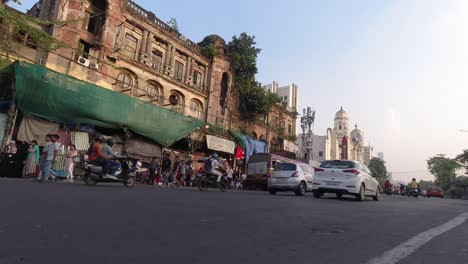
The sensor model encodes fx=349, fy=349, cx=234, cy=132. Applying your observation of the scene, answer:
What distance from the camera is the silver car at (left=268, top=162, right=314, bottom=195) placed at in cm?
1630

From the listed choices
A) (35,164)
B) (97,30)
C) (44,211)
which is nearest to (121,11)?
(97,30)

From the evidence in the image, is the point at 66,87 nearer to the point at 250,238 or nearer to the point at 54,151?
the point at 54,151

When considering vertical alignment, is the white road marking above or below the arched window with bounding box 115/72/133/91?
below

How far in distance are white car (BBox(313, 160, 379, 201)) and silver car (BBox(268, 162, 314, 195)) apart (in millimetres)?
2142

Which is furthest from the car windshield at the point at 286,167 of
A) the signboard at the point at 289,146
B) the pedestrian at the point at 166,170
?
the signboard at the point at 289,146

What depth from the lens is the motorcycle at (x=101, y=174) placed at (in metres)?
12.0

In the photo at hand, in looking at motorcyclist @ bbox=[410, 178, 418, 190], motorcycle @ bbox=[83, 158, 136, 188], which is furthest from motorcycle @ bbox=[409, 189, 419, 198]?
motorcycle @ bbox=[83, 158, 136, 188]

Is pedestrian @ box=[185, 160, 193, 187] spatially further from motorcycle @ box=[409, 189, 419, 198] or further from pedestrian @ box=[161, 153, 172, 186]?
motorcycle @ box=[409, 189, 419, 198]

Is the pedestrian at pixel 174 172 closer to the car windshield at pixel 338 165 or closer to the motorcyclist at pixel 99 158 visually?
the motorcyclist at pixel 99 158

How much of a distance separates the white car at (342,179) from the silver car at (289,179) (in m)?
2.14

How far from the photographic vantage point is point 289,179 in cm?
1634

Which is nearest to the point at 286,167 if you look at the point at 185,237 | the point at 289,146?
the point at 185,237

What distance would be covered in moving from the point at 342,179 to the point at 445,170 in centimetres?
8236

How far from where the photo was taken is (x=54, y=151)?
13109 millimetres
